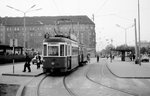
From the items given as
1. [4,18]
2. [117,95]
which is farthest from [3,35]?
[117,95]

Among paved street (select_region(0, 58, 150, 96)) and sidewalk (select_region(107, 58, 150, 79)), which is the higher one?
sidewalk (select_region(107, 58, 150, 79))

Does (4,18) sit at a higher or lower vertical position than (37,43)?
higher

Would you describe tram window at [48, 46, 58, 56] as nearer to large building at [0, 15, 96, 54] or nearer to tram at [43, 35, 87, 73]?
tram at [43, 35, 87, 73]

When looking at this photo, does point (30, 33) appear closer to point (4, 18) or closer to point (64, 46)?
point (4, 18)

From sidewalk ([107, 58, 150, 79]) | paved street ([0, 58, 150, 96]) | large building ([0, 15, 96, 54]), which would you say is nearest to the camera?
paved street ([0, 58, 150, 96])

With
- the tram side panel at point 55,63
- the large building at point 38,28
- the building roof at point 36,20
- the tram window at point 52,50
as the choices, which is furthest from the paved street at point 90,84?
the building roof at point 36,20

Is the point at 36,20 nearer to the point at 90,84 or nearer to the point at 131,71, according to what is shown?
the point at 131,71

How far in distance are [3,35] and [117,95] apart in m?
120

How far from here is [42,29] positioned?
118875 millimetres

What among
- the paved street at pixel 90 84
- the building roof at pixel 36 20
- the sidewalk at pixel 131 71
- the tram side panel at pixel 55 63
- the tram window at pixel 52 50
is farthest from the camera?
the building roof at pixel 36 20

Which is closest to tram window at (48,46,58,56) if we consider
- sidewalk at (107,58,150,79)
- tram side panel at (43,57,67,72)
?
tram side panel at (43,57,67,72)

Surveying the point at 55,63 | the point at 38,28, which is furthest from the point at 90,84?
the point at 38,28

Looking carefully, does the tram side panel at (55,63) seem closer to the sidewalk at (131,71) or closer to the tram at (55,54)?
the tram at (55,54)

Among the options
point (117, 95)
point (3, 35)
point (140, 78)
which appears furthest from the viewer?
point (3, 35)
